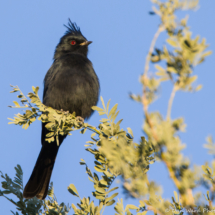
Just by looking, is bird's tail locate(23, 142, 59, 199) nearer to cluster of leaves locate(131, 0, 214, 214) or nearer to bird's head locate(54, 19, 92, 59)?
bird's head locate(54, 19, 92, 59)

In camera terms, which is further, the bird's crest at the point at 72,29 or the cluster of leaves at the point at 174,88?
the bird's crest at the point at 72,29

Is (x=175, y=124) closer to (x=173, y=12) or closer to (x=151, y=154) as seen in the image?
(x=173, y=12)

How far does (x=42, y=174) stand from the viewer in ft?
16.4

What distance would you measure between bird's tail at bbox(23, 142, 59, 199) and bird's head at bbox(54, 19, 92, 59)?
7.55 feet

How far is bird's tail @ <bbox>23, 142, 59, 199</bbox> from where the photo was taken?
14.9ft

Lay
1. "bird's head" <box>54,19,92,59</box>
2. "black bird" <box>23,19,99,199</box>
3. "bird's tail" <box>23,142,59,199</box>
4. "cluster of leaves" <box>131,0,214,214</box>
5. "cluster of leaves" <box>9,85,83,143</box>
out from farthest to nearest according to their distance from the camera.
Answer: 1. "bird's head" <box>54,19,92,59</box>
2. "black bird" <box>23,19,99,199</box>
3. "bird's tail" <box>23,142,59,199</box>
4. "cluster of leaves" <box>9,85,83,143</box>
5. "cluster of leaves" <box>131,0,214,214</box>

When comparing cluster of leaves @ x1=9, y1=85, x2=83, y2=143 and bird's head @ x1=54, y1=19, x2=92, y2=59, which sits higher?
bird's head @ x1=54, y1=19, x2=92, y2=59

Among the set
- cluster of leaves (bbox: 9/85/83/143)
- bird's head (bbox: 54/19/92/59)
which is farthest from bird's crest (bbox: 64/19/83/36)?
cluster of leaves (bbox: 9/85/83/143)

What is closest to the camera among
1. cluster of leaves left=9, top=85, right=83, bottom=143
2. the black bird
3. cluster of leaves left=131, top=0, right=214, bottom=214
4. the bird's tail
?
cluster of leaves left=131, top=0, right=214, bottom=214

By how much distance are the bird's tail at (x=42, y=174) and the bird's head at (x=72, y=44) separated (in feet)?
7.55

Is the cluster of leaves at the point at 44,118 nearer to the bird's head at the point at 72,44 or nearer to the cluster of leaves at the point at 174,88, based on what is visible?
the cluster of leaves at the point at 174,88

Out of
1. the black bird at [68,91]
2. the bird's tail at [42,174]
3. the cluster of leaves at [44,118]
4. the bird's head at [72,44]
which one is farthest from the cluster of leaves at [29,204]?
the bird's head at [72,44]

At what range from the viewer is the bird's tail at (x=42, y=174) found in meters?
4.56

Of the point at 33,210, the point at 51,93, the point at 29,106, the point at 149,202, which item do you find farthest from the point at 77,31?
the point at 149,202
